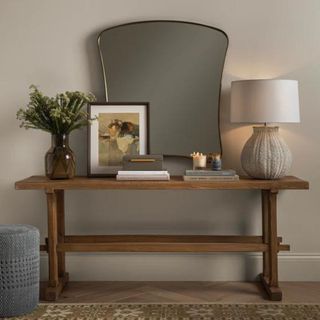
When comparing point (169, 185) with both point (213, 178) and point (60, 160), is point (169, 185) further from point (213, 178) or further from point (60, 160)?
point (60, 160)

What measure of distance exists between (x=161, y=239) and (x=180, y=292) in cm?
32

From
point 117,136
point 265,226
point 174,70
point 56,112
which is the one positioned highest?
point 174,70

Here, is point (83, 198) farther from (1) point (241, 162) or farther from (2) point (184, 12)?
(2) point (184, 12)

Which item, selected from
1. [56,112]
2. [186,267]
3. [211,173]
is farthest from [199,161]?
[56,112]

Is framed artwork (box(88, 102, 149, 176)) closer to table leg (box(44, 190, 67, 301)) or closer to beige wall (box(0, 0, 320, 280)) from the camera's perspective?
beige wall (box(0, 0, 320, 280))

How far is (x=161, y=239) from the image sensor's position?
3447 millimetres

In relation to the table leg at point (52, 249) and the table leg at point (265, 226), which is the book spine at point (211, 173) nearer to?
the table leg at point (265, 226)

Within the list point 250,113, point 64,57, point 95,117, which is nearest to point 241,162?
point 250,113

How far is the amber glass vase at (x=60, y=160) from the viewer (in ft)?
10.9

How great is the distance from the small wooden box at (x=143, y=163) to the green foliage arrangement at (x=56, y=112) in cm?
35

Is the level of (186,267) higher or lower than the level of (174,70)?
lower

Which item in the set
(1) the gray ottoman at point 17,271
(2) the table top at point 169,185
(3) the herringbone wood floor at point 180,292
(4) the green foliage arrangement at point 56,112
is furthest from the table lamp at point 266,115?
(1) the gray ottoman at point 17,271

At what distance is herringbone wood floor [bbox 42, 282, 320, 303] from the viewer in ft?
10.8

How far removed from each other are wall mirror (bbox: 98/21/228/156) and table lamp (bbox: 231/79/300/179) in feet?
0.92
